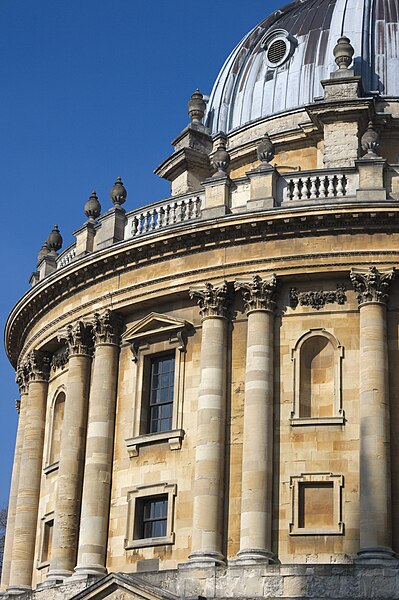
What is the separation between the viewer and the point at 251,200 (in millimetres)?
33312

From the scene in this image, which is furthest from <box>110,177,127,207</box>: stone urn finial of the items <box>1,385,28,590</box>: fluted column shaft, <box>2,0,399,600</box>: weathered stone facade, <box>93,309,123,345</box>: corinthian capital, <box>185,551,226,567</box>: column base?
<box>185,551,226,567</box>: column base

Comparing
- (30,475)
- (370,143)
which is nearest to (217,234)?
(370,143)

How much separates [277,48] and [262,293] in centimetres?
1339

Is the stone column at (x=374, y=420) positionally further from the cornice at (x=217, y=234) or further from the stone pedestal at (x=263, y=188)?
the stone pedestal at (x=263, y=188)

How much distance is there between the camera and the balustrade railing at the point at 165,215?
1377 inches

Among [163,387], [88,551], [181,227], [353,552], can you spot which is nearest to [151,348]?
[163,387]

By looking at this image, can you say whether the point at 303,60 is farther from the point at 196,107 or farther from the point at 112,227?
the point at 112,227

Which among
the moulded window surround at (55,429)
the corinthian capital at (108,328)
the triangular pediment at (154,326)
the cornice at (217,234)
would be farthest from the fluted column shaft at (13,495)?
the triangular pediment at (154,326)

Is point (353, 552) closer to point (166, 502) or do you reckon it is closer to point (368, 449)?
point (368, 449)

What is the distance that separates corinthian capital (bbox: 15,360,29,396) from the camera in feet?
132

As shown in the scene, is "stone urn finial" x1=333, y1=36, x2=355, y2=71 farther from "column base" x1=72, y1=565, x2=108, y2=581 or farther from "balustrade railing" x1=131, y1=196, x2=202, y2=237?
"column base" x1=72, y1=565, x2=108, y2=581

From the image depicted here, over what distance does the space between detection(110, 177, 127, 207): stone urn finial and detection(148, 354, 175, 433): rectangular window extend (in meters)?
5.56

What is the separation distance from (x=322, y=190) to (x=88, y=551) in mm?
11818

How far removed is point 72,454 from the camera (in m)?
35.2
